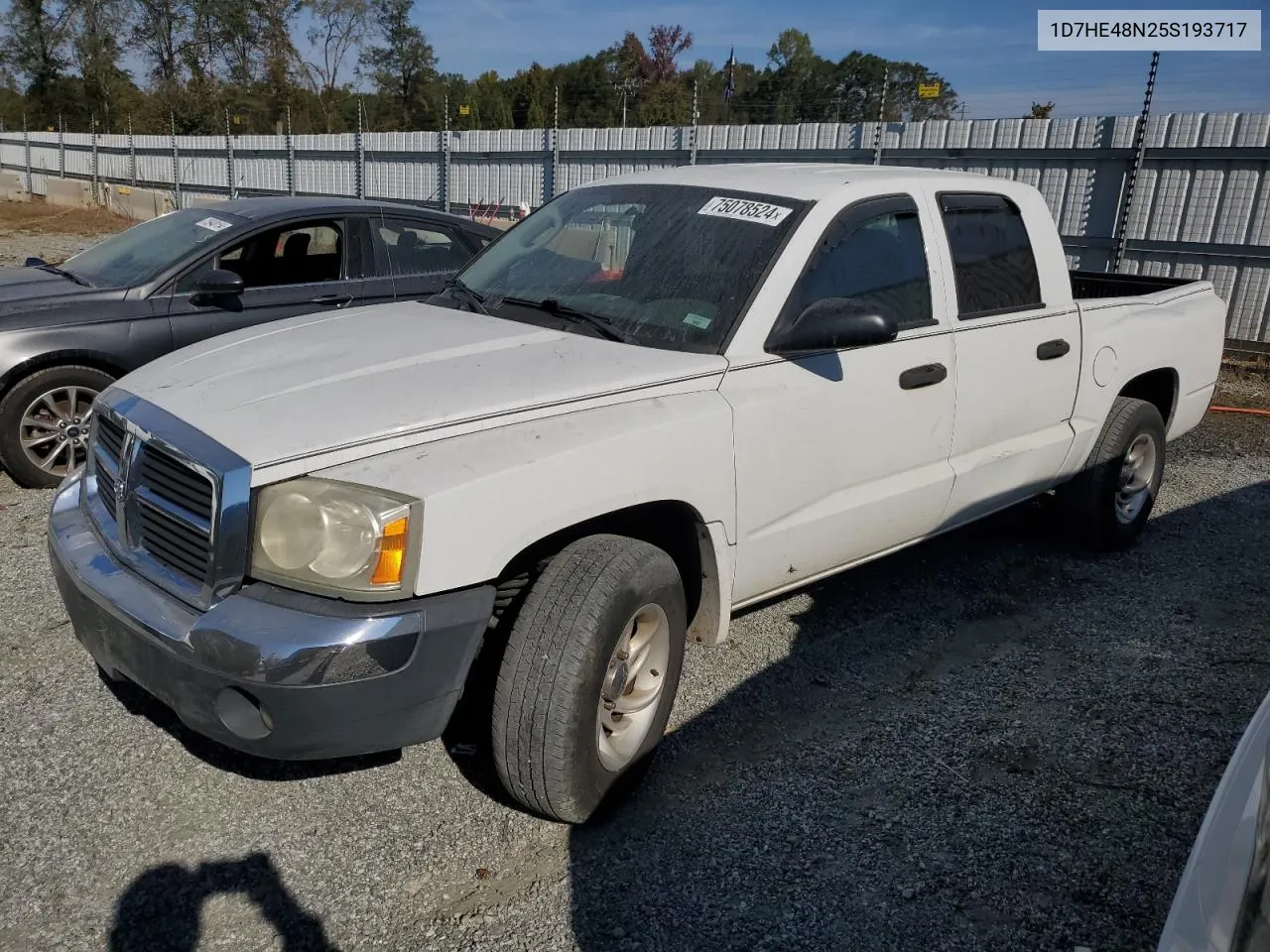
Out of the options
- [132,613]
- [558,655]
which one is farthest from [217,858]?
[558,655]

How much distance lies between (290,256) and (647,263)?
11.3 feet

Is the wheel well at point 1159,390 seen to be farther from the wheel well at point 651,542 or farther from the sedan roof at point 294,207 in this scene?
the sedan roof at point 294,207

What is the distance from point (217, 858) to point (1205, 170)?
10.2m

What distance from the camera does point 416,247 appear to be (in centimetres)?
649

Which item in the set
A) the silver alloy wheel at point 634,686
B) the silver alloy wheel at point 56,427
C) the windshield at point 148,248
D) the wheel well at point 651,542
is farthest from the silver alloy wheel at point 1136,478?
the silver alloy wheel at point 56,427

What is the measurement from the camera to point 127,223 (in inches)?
1009

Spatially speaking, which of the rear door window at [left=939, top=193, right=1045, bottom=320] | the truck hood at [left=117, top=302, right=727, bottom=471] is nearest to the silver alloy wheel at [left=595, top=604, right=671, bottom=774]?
the truck hood at [left=117, top=302, right=727, bottom=471]

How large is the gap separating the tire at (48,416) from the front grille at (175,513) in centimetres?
297

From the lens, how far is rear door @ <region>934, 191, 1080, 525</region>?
395 cm

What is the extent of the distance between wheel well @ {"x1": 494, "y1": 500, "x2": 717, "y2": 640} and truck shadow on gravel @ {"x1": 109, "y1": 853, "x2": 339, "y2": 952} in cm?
89

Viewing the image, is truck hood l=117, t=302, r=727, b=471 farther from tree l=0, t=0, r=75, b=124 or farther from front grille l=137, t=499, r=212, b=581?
tree l=0, t=0, r=75, b=124

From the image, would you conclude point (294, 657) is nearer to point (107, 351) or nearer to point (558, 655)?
point (558, 655)

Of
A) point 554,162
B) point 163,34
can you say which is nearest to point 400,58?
point 163,34

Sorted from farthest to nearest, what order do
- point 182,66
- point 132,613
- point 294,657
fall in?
1. point 182,66
2. point 132,613
3. point 294,657
